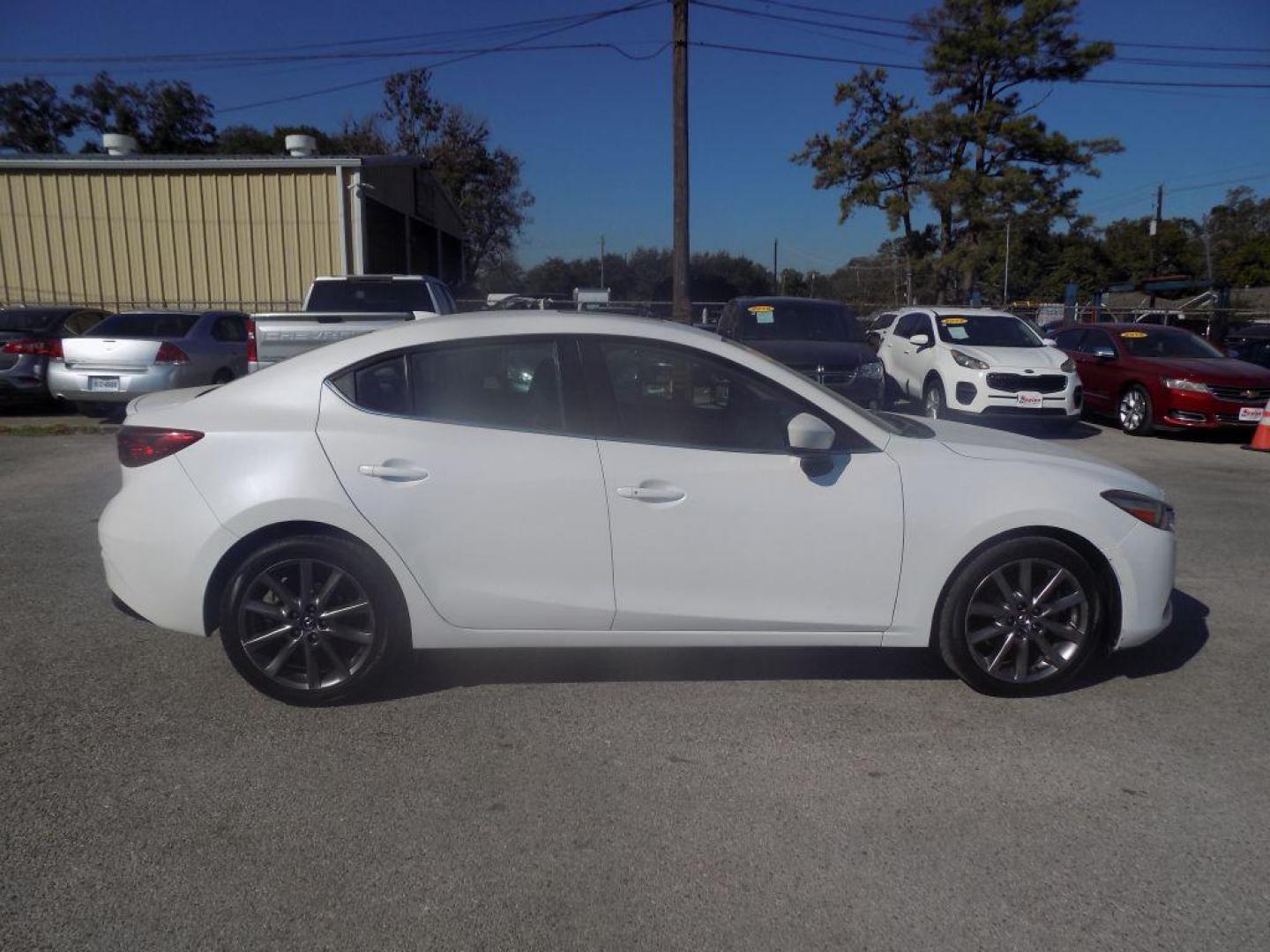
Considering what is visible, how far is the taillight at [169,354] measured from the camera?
12.8 metres

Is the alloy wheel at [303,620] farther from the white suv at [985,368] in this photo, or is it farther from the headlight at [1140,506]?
the white suv at [985,368]

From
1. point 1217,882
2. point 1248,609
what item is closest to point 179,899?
Result: point 1217,882

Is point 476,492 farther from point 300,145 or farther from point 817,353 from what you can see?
point 300,145

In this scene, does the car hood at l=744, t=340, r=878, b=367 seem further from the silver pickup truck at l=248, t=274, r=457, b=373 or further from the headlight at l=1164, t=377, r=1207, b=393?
the headlight at l=1164, t=377, r=1207, b=393

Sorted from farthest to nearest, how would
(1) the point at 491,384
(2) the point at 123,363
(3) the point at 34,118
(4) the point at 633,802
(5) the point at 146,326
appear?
(3) the point at 34,118
(5) the point at 146,326
(2) the point at 123,363
(1) the point at 491,384
(4) the point at 633,802

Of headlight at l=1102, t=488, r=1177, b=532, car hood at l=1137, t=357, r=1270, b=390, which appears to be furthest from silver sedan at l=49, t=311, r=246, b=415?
car hood at l=1137, t=357, r=1270, b=390

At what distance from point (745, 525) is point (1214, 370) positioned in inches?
457

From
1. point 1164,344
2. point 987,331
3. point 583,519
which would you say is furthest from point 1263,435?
point 583,519

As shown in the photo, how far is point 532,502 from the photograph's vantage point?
4016 mm

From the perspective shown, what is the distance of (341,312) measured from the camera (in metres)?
10.9

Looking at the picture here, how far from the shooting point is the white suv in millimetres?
12562

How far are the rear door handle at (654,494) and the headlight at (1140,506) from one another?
1.87 m

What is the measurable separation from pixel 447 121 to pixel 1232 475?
47.0m

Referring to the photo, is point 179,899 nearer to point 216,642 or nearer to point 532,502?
point 532,502
